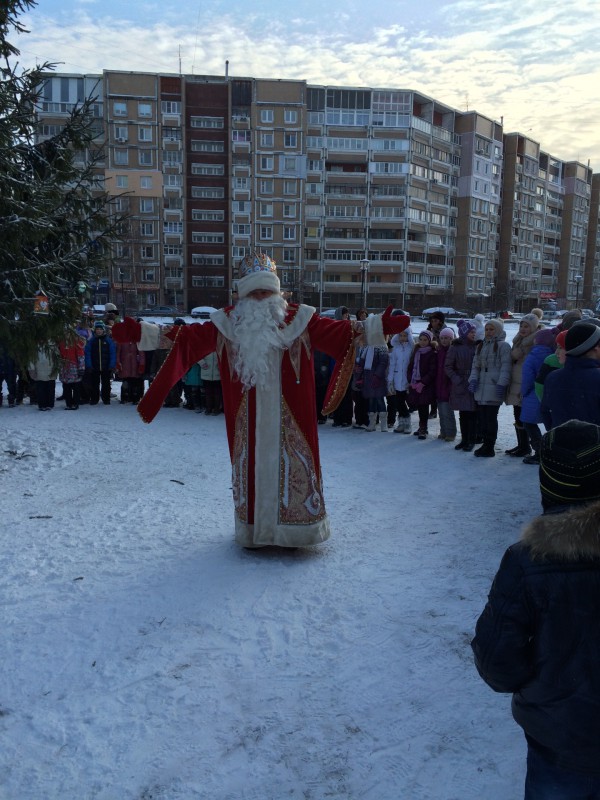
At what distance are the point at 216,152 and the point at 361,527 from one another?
59.9 metres

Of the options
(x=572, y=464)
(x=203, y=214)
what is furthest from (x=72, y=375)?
(x=203, y=214)

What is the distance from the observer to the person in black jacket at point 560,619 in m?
1.58

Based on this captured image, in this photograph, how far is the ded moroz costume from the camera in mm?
4637

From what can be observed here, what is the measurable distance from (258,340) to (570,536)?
3.30m

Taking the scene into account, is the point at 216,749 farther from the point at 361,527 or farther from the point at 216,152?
the point at 216,152

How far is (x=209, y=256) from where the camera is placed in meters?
60.4

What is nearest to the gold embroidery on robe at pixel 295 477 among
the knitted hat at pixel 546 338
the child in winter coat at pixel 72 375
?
the knitted hat at pixel 546 338

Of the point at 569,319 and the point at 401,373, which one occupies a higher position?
the point at 569,319

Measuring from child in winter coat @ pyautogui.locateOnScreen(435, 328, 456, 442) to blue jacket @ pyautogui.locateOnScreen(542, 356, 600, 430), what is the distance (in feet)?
12.9

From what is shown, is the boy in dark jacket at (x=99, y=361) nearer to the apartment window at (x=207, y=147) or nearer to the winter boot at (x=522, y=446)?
the winter boot at (x=522, y=446)

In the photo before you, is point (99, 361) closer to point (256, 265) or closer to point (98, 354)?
point (98, 354)

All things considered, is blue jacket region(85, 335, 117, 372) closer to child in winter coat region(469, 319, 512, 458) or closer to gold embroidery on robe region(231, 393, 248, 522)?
child in winter coat region(469, 319, 512, 458)

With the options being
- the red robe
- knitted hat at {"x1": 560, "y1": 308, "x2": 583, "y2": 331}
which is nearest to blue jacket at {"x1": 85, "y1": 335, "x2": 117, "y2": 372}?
the red robe

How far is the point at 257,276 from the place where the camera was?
4680 millimetres
